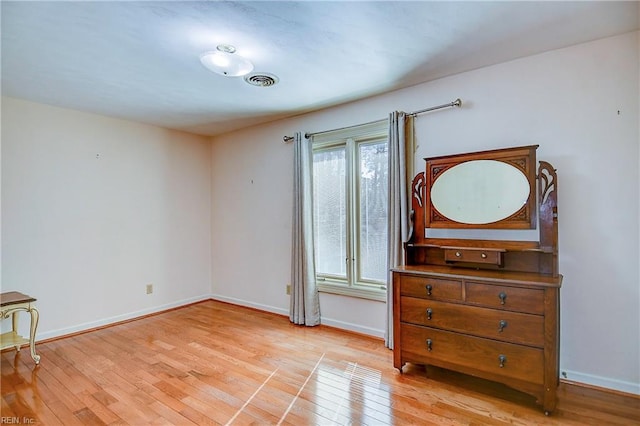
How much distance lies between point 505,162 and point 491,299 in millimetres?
1007

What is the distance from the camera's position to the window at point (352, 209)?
3348mm

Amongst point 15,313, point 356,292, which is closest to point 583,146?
point 356,292

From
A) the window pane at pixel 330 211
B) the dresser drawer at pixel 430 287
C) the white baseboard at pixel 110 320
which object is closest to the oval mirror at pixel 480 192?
the dresser drawer at pixel 430 287

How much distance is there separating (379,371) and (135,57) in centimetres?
302

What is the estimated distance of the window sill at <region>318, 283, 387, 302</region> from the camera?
3.29 metres

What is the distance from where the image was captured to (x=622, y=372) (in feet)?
7.29

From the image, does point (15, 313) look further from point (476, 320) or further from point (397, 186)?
point (476, 320)

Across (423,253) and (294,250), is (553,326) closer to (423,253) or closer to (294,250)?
(423,253)

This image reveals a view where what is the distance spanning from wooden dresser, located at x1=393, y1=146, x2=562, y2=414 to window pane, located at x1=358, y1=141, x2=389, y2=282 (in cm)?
60

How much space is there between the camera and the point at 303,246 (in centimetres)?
373

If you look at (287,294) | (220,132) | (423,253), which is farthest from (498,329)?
(220,132)

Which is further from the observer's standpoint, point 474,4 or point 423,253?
point 423,253

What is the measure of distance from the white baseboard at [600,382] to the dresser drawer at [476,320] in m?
0.68

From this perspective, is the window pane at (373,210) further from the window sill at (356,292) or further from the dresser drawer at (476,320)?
the dresser drawer at (476,320)
